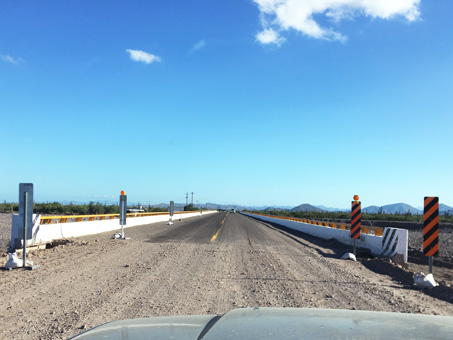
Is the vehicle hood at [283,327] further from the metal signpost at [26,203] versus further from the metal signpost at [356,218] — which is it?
the metal signpost at [356,218]

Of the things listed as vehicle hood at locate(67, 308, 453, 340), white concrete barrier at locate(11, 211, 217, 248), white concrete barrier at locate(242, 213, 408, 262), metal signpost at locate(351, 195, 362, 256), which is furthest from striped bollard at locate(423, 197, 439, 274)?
white concrete barrier at locate(11, 211, 217, 248)

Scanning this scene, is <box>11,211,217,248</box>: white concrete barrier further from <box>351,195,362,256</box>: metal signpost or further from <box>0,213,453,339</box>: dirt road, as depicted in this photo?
<box>351,195,362,256</box>: metal signpost

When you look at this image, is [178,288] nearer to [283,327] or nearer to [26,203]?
[283,327]

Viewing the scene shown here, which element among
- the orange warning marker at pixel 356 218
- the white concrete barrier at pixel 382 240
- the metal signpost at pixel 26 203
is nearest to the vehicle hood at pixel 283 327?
the metal signpost at pixel 26 203

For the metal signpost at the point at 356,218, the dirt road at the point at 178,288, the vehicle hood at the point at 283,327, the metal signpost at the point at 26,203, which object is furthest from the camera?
the metal signpost at the point at 356,218

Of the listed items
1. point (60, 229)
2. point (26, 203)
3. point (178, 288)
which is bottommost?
point (178, 288)

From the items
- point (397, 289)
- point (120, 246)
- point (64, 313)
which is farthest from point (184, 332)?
point (120, 246)

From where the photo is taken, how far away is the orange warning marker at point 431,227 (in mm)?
10070

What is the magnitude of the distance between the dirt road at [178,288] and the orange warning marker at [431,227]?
2.99 ft

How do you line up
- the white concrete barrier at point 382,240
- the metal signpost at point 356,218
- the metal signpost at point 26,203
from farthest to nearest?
the metal signpost at point 356,218 → the white concrete barrier at point 382,240 → the metal signpost at point 26,203

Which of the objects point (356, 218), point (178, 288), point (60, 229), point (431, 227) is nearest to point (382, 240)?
point (356, 218)

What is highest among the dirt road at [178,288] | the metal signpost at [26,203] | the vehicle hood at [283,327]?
the metal signpost at [26,203]

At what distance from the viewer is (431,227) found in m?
10.2

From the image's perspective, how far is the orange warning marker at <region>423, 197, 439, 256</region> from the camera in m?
10.1
